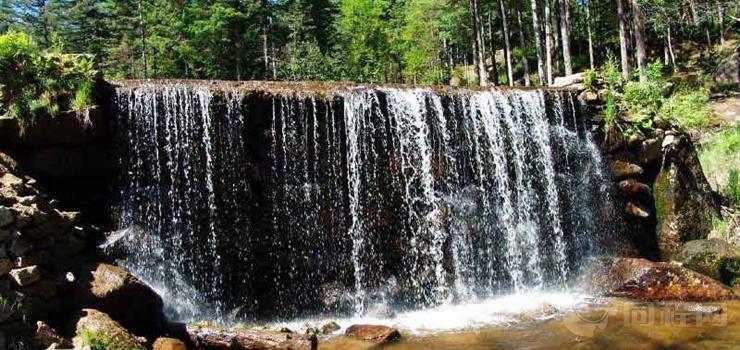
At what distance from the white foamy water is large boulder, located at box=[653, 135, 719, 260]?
10.2ft

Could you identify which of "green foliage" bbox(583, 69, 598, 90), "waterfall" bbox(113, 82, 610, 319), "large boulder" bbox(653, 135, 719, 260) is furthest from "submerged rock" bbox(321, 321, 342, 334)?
"green foliage" bbox(583, 69, 598, 90)

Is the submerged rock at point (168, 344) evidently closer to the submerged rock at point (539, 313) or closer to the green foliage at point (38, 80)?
the green foliage at point (38, 80)

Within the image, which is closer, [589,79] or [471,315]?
[471,315]

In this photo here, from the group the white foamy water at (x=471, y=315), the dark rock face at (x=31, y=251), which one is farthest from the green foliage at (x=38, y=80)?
the white foamy water at (x=471, y=315)

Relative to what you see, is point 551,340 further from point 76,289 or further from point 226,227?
point 76,289

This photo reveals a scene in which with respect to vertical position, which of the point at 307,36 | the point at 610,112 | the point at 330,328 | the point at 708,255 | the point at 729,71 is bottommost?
the point at 330,328

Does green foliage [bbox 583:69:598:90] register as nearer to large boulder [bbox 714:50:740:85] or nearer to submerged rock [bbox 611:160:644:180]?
submerged rock [bbox 611:160:644:180]

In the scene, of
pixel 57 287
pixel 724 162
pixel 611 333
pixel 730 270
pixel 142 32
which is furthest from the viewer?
pixel 142 32

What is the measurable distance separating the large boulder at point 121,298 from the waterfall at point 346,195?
1489 millimetres

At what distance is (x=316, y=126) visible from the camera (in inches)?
438

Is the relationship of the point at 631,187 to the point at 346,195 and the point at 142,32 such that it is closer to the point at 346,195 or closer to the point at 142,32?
the point at 346,195

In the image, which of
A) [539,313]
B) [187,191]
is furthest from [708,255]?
[187,191]

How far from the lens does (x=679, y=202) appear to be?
1299 centimetres

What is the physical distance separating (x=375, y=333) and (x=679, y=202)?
8.06 metres
